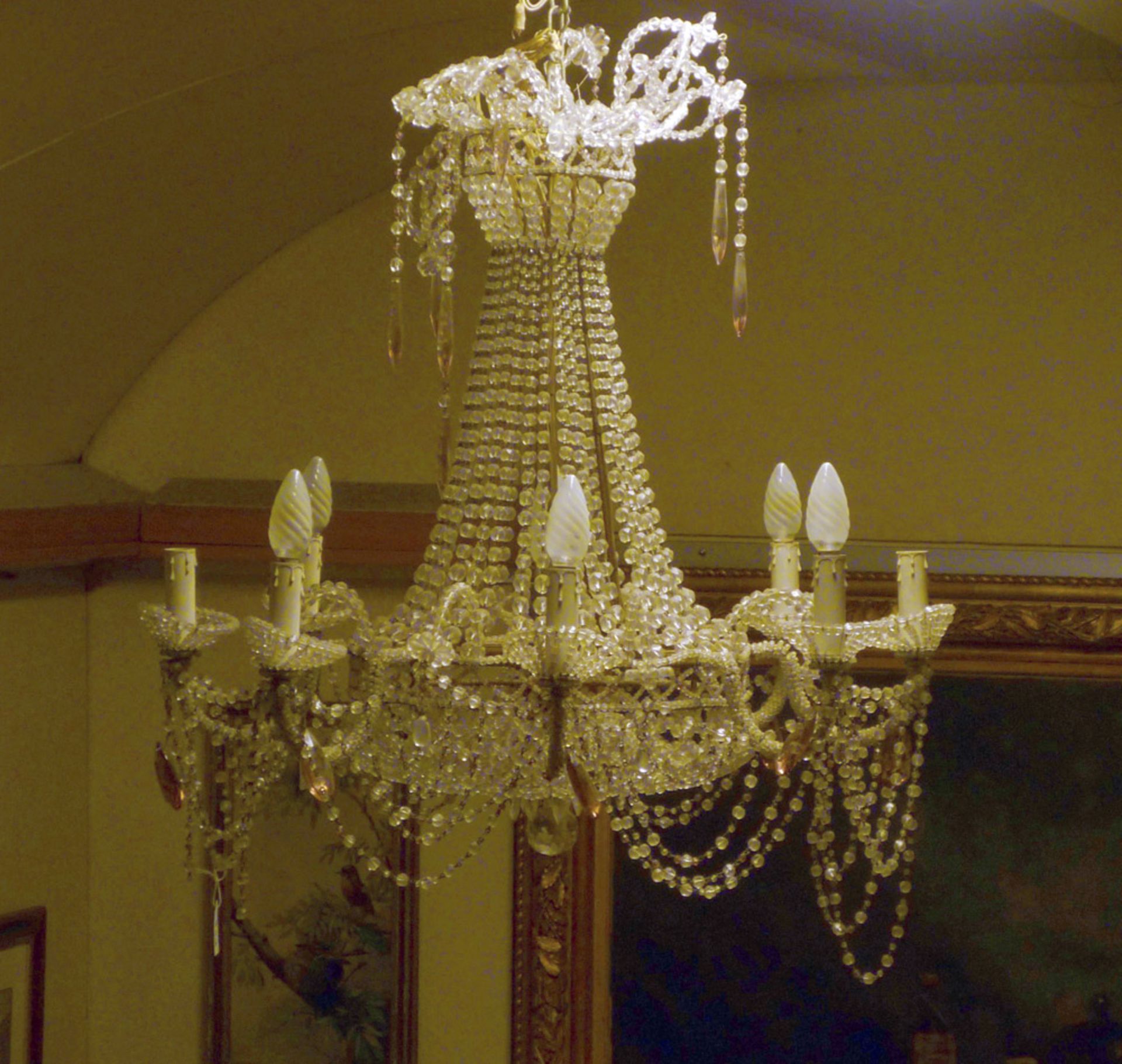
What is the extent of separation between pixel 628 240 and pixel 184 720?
7.23 feet

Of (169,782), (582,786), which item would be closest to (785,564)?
(582,786)

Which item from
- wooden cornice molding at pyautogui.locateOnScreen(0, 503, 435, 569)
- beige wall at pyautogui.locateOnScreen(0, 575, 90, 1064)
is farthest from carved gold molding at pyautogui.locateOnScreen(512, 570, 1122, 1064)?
beige wall at pyautogui.locateOnScreen(0, 575, 90, 1064)

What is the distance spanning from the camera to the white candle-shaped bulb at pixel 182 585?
6.35ft

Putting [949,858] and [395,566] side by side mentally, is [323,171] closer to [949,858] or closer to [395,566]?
[395,566]

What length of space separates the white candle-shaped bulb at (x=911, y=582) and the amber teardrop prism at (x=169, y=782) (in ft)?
3.03

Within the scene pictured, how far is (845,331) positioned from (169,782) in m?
2.26

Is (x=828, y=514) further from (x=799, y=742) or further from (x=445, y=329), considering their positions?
(x=445, y=329)

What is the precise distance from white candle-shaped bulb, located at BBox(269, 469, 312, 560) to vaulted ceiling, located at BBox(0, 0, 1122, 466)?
102 cm

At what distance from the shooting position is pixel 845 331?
12.2 feet

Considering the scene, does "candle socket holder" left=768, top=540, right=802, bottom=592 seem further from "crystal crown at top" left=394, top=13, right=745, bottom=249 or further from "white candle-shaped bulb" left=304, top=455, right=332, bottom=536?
"white candle-shaped bulb" left=304, top=455, right=332, bottom=536

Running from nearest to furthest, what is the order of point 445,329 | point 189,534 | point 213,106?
1. point 445,329
2. point 213,106
3. point 189,534

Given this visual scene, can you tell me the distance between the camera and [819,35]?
3150mm

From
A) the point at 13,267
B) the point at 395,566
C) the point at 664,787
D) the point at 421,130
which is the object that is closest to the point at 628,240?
the point at 421,130

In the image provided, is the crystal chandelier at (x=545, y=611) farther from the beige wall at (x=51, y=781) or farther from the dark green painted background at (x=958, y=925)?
the beige wall at (x=51, y=781)
